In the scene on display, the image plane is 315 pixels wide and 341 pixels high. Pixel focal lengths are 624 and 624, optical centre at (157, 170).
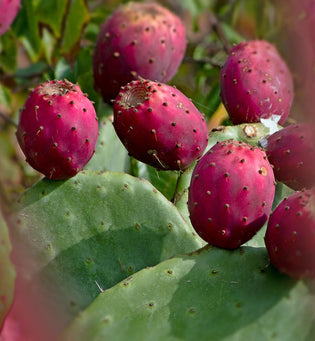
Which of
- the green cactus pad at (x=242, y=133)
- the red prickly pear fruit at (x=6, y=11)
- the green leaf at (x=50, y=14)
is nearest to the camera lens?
the green cactus pad at (x=242, y=133)

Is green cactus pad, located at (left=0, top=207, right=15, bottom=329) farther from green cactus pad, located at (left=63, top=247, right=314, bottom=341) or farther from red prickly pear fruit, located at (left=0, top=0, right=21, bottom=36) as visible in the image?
red prickly pear fruit, located at (left=0, top=0, right=21, bottom=36)

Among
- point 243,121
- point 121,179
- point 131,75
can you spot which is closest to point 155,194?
point 121,179

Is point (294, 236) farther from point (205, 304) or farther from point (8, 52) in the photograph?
point (8, 52)

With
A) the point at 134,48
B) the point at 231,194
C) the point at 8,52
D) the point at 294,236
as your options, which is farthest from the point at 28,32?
the point at 294,236

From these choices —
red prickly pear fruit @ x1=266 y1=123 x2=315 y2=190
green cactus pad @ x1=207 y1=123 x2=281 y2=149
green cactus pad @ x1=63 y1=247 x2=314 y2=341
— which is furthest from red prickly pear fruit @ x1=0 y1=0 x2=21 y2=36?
green cactus pad @ x1=63 y1=247 x2=314 y2=341

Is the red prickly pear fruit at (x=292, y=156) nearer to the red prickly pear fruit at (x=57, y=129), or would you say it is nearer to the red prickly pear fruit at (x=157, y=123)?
the red prickly pear fruit at (x=157, y=123)

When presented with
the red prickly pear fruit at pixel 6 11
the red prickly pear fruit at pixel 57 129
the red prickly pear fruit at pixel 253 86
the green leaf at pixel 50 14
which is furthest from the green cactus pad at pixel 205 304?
the green leaf at pixel 50 14

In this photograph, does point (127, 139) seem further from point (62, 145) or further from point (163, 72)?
point (163, 72)
